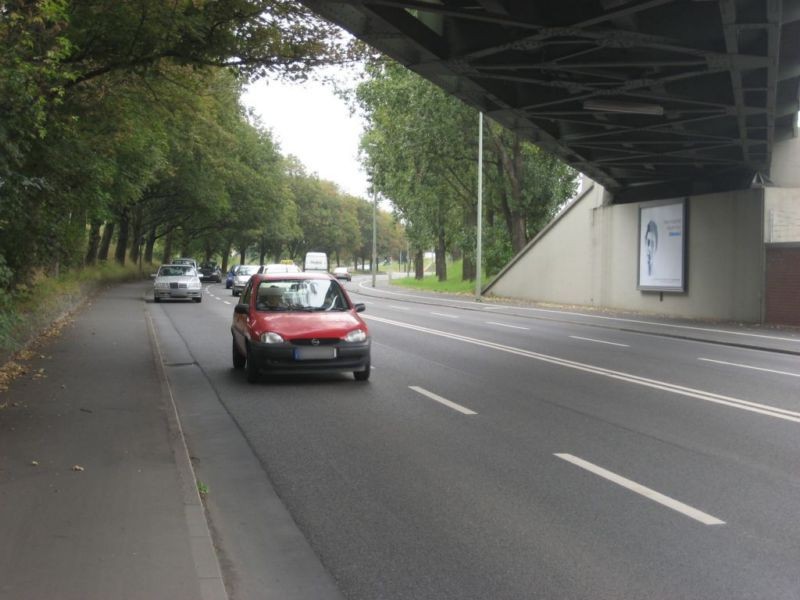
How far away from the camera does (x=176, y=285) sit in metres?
32.7

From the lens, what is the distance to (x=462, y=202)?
50.2 metres

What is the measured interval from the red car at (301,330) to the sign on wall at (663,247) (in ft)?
61.7

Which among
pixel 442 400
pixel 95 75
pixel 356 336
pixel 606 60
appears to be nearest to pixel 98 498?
pixel 442 400

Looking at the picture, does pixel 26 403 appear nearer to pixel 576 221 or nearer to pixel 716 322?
pixel 716 322

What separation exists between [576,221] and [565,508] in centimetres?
2989

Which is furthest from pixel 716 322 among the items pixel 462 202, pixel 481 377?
pixel 462 202

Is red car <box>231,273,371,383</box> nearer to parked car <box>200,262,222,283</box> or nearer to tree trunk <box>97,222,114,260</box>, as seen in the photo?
tree trunk <box>97,222,114,260</box>

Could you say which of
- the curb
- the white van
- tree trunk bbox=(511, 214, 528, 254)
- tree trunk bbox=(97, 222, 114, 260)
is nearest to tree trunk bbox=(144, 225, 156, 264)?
the white van

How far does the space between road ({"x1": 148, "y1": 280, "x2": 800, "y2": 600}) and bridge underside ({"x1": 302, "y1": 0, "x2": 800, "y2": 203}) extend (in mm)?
5074

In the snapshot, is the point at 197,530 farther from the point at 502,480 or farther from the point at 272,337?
the point at 272,337

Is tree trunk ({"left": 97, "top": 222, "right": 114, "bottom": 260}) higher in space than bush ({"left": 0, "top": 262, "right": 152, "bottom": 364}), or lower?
higher

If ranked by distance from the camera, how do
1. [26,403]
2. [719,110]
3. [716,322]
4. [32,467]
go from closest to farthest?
[32,467] → [26,403] → [719,110] → [716,322]

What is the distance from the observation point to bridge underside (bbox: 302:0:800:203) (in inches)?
451

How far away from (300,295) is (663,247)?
20117 millimetres
